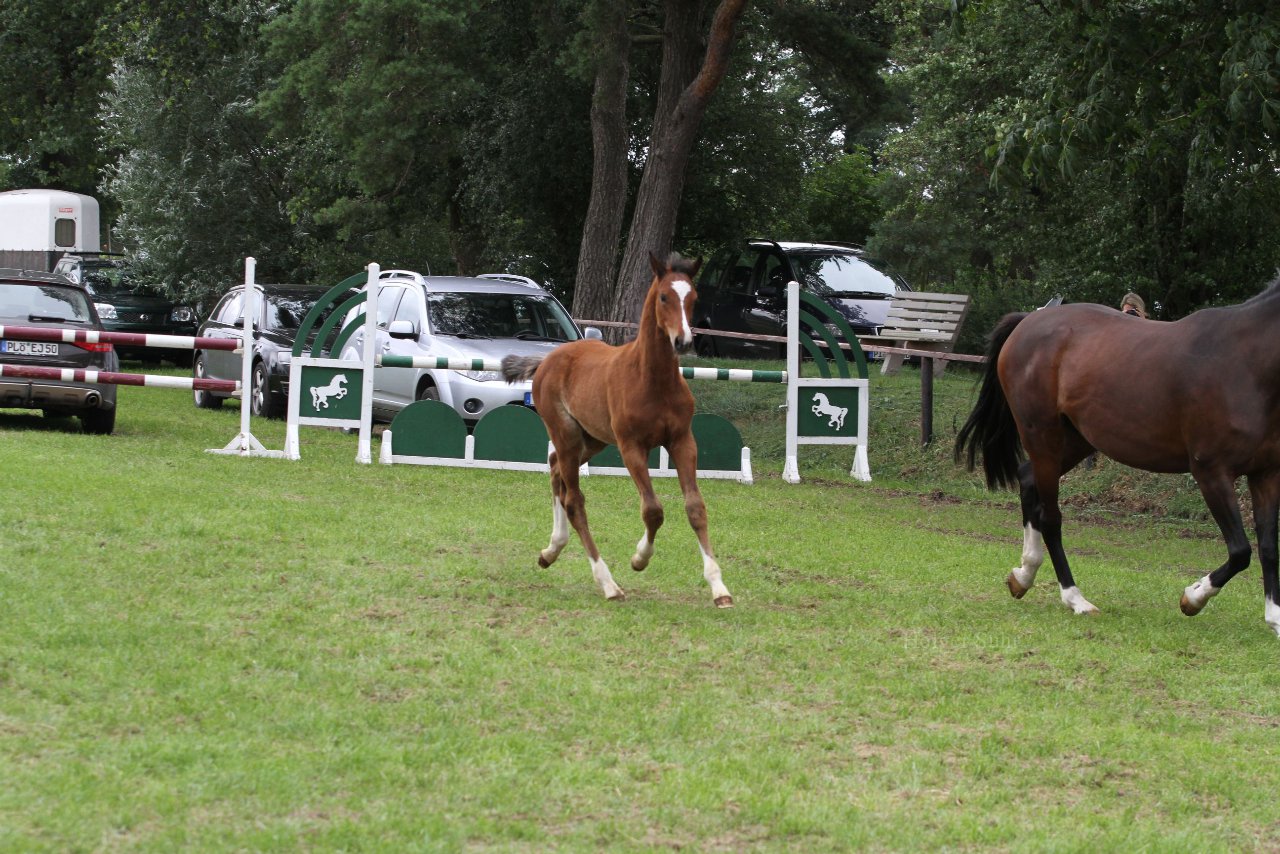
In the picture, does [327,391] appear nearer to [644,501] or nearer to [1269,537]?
[644,501]

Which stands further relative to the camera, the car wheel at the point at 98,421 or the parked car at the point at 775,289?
the parked car at the point at 775,289

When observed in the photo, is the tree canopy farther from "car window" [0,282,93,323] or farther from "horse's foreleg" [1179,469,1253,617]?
"car window" [0,282,93,323]

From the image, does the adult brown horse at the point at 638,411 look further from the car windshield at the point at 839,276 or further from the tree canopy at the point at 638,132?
the car windshield at the point at 839,276

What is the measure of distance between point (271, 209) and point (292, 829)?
88.9 feet

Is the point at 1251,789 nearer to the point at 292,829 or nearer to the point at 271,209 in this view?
the point at 292,829

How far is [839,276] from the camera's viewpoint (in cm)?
2405

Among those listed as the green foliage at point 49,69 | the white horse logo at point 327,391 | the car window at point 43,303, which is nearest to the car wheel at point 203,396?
the car window at point 43,303

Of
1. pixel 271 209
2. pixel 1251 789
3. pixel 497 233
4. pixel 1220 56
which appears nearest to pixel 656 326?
pixel 1251 789

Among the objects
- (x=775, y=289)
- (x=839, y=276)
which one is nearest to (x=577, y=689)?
(x=775, y=289)

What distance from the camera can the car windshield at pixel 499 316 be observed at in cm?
1748

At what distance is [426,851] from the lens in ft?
14.8

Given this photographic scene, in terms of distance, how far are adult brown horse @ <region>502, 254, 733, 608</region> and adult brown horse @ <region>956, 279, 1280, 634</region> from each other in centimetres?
223

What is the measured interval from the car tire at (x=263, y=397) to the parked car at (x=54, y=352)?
311 cm

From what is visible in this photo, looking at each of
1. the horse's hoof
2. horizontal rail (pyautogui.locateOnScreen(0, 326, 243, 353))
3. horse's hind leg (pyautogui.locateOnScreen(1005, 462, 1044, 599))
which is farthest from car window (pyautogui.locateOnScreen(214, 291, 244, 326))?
the horse's hoof
